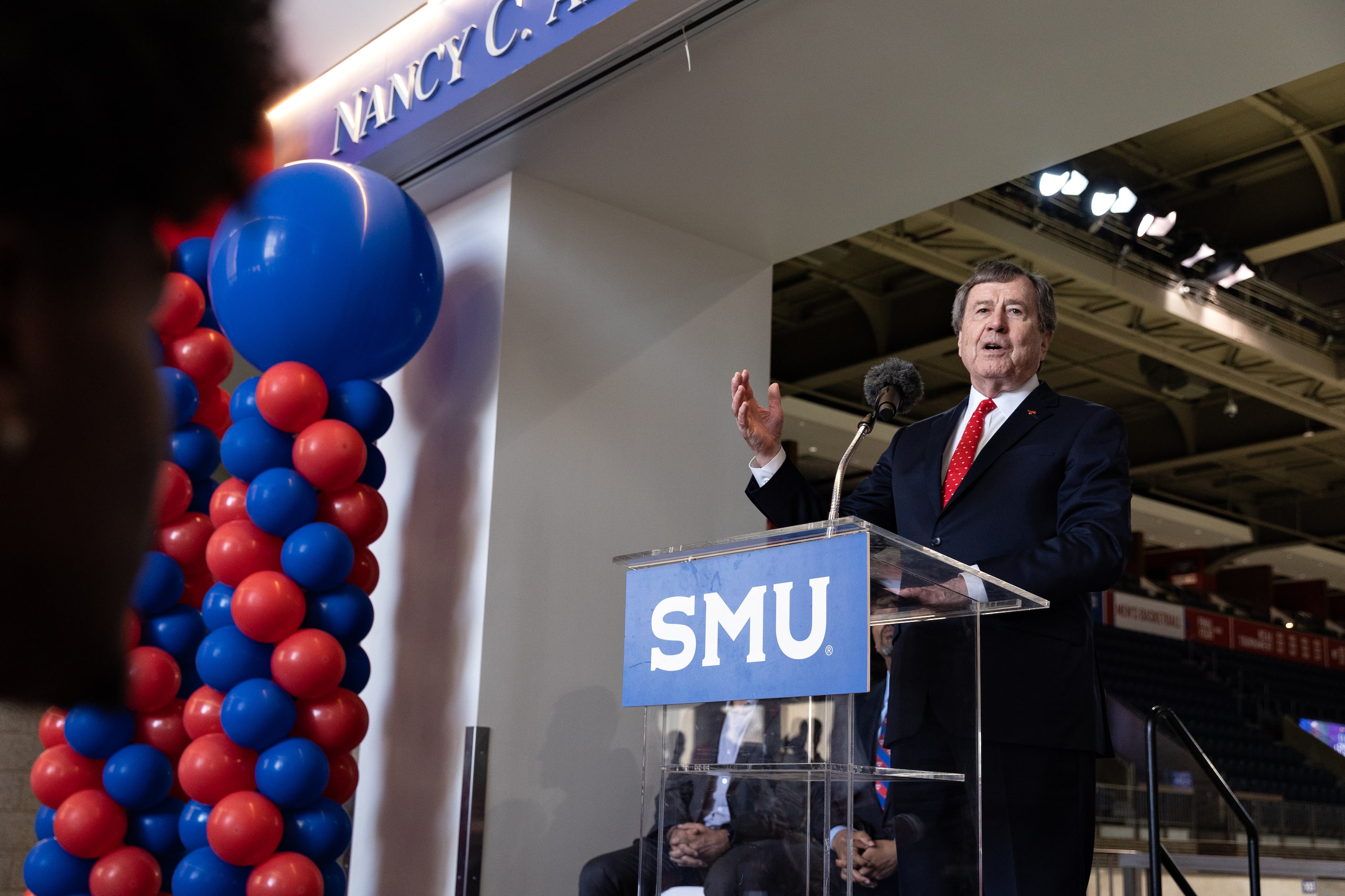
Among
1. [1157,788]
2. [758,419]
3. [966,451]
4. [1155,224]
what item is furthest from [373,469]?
[1155,224]

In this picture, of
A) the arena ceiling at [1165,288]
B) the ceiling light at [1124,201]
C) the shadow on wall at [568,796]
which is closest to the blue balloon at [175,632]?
the shadow on wall at [568,796]

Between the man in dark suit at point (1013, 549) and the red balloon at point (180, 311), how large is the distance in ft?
6.10

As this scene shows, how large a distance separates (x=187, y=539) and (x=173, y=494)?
155mm

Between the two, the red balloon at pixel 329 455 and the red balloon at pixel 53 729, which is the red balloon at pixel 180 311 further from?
the red balloon at pixel 53 729

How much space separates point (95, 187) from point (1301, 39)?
10.3ft

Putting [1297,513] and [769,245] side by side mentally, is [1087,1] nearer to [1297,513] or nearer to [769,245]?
[769,245]

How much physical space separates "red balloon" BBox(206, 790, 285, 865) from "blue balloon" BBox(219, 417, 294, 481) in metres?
0.79

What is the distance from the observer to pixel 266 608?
2.93 metres

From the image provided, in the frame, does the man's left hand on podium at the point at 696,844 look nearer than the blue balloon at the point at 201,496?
Yes

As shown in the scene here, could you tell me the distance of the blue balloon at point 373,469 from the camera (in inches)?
130

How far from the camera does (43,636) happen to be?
17.1 inches

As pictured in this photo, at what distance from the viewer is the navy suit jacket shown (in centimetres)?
194

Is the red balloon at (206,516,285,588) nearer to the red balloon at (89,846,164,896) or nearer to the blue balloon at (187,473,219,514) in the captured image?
the blue balloon at (187,473,219,514)

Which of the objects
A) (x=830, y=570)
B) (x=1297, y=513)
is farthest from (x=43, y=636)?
(x=1297, y=513)
